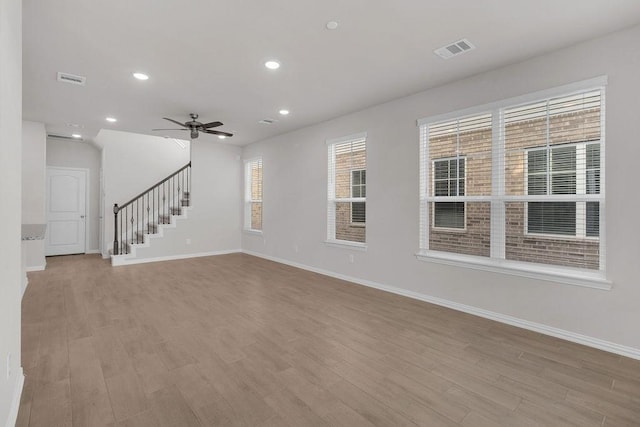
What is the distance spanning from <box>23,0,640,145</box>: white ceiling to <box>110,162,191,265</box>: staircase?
330 cm

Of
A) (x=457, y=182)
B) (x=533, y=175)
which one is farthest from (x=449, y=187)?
(x=533, y=175)

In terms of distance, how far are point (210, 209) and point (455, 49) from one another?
6611mm

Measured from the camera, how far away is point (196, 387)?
2.22m

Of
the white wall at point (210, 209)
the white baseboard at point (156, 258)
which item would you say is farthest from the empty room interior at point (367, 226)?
the white wall at point (210, 209)

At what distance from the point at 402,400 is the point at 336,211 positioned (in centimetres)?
406

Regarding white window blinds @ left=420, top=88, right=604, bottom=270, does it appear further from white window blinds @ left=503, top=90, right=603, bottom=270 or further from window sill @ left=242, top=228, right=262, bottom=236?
window sill @ left=242, top=228, right=262, bottom=236

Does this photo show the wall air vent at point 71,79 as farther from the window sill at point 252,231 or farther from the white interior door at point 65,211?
the white interior door at point 65,211

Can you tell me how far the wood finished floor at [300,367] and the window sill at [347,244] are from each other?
1.03 metres

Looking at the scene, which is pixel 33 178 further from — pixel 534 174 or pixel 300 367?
pixel 534 174

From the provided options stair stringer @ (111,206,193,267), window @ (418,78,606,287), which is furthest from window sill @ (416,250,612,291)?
stair stringer @ (111,206,193,267)

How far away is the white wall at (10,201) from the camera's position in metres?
1.53

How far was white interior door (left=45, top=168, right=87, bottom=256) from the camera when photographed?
777cm

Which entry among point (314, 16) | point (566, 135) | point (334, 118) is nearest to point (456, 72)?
point (566, 135)

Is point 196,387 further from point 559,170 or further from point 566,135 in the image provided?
point 566,135
